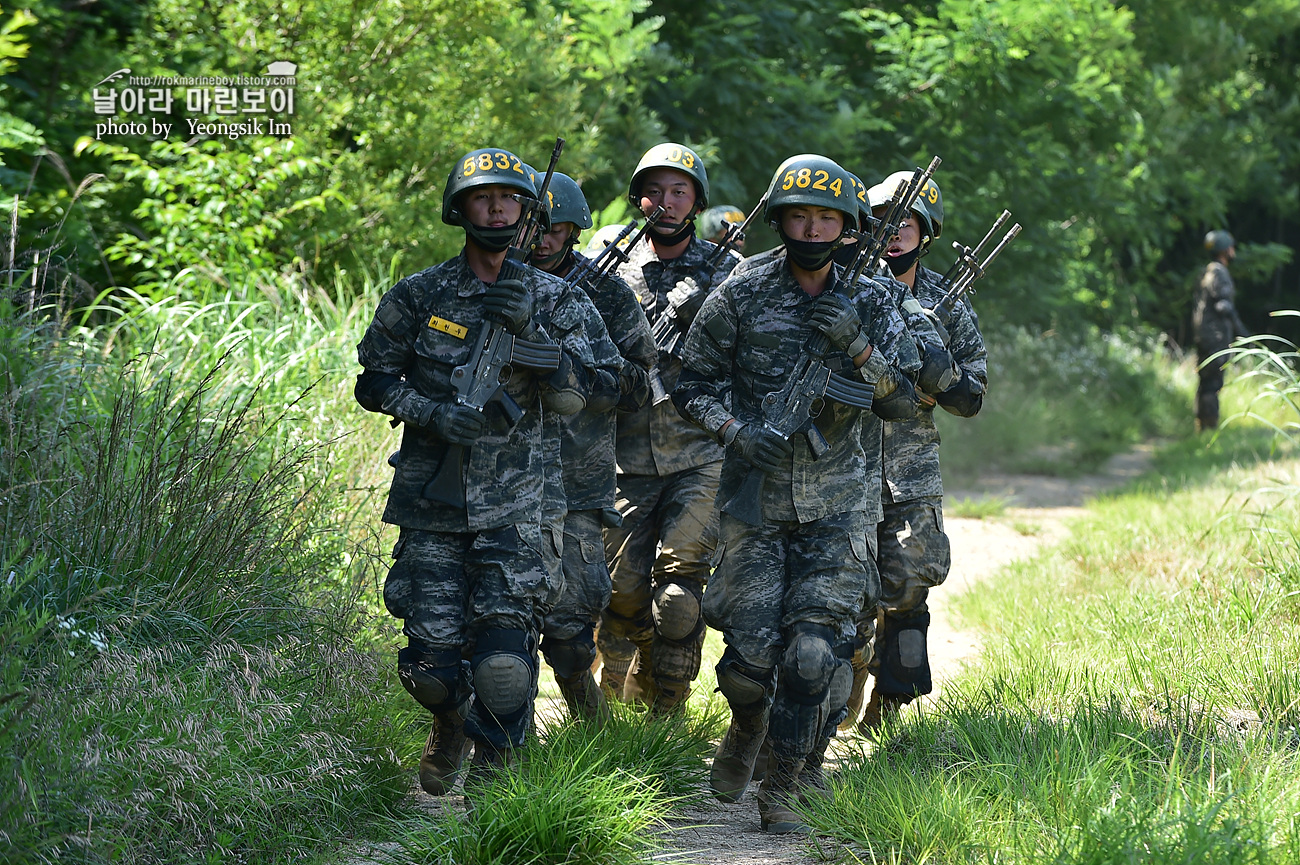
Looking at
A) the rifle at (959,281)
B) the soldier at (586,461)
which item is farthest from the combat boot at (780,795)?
the rifle at (959,281)

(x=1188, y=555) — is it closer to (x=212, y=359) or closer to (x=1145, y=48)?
(x=212, y=359)

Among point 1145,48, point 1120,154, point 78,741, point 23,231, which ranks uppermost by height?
point 1145,48

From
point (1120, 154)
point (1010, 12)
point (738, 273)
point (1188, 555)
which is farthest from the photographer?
point (1120, 154)

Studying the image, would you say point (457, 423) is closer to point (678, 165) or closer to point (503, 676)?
point (503, 676)

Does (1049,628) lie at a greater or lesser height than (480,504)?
lesser

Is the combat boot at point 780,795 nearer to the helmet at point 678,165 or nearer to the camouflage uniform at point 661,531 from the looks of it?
the camouflage uniform at point 661,531

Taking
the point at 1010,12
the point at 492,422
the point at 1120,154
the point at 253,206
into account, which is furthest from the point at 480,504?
the point at 1120,154

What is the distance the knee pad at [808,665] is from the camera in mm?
4551

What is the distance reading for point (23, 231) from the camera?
8.30 metres

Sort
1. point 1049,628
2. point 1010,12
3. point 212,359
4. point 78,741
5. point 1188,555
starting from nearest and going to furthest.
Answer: point 78,741 → point 1049,628 → point 212,359 → point 1188,555 → point 1010,12

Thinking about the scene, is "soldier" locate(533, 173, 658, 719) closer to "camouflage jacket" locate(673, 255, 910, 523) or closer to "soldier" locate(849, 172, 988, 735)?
"camouflage jacket" locate(673, 255, 910, 523)

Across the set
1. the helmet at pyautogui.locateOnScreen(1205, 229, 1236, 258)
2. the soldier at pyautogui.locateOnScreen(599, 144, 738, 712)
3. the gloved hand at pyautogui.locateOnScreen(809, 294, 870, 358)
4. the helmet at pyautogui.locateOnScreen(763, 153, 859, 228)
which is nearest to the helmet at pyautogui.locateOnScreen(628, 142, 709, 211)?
the soldier at pyautogui.locateOnScreen(599, 144, 738, 712)

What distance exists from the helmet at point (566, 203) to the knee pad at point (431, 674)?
2.06 metres

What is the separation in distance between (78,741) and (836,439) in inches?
105
